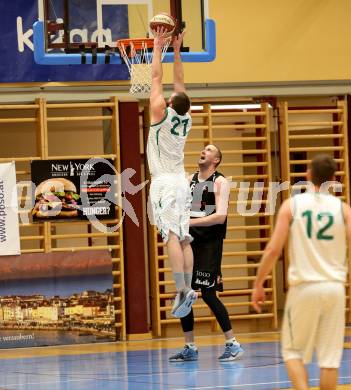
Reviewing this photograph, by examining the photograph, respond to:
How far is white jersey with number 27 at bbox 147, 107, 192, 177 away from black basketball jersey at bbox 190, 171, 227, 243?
0.95 meters

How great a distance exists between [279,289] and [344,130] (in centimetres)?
422

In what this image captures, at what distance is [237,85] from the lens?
1399cm

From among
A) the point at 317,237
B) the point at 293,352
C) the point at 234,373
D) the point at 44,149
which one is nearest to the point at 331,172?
the point at 317,237

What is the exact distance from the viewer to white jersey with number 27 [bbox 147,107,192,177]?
948 centimetres

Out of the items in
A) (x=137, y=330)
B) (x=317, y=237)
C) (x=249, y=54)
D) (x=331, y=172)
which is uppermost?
(x=249, y=54)

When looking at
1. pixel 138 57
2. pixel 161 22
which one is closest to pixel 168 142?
pixel 161 22

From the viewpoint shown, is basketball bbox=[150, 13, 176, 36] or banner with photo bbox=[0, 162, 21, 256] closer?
basketball bbox=[150, 13, 176, 36]

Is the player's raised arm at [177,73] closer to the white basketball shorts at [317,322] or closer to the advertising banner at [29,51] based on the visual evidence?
the advertising banner at [29,51]

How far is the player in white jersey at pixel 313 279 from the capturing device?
605cm

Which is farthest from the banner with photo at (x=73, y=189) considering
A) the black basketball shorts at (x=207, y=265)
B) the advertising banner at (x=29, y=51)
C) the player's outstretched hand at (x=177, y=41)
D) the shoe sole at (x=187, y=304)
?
the shoe sole at (x=187, y=304)

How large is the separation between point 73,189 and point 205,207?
3.44 m

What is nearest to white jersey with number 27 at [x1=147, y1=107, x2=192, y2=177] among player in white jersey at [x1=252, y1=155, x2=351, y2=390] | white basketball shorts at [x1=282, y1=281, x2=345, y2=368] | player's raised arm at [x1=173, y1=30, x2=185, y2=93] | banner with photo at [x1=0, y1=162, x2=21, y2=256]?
player's raised arm at [x1=173, y1=30, x2=185, y2=93]

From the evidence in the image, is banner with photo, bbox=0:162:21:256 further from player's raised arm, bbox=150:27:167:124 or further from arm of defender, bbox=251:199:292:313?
arm of defender, bbox=251:199:292:313

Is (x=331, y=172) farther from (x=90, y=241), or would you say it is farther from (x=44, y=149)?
(x=90, y=241)
